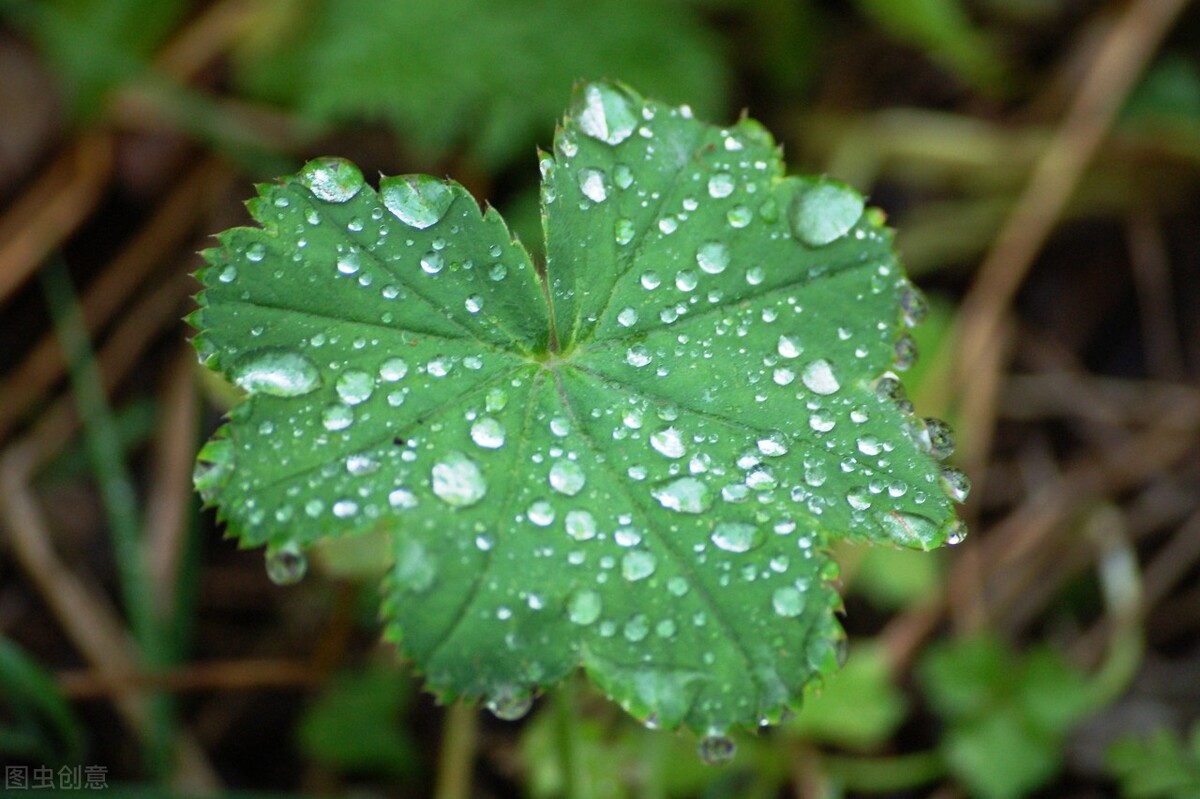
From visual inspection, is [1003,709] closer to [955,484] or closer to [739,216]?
[955,484]

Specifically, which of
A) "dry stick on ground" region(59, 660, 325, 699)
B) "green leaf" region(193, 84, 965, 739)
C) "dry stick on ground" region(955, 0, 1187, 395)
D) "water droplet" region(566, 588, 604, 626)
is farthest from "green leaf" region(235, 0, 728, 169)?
"water droplet" region(566, 588, 604, 626)

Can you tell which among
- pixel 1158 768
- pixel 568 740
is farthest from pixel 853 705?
pixel 568 740

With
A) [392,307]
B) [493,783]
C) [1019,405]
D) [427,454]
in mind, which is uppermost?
[1019,405]

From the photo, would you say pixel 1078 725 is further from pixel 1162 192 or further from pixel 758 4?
pixel 758 4

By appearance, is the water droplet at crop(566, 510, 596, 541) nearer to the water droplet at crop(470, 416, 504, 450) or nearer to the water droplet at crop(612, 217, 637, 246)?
the water droplet at crop(470, 416, 504, 450)

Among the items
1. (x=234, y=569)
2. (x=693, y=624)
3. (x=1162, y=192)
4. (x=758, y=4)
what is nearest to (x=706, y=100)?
(x=758, y=4)

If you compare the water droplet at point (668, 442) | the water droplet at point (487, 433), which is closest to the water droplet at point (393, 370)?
the water droplet at point (487, 433)
